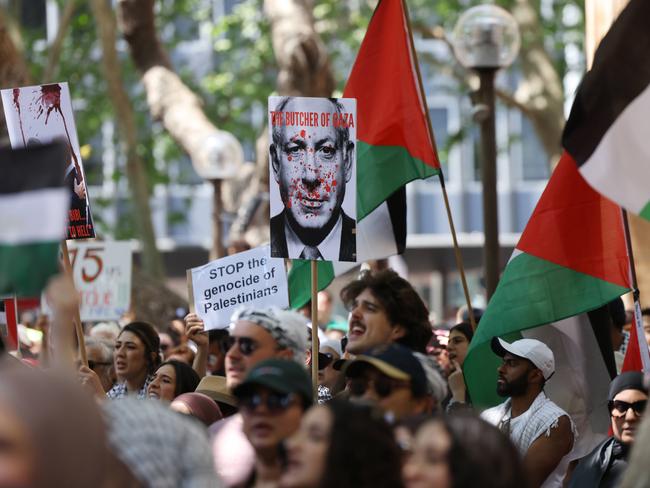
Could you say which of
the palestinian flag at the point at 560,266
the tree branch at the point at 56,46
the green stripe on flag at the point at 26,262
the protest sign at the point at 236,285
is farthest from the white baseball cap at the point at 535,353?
the tree branch at the point at 56,46

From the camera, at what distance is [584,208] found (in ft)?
27.5

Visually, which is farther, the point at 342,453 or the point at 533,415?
the point at 533,415

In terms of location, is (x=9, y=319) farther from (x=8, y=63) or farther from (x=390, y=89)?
(x=8, y=63)

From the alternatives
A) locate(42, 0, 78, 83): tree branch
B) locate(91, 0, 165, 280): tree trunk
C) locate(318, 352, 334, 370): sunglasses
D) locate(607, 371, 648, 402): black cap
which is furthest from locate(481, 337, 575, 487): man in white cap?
locate(42, 0, 78, 83): tree branch

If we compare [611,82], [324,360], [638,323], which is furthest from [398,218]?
[611,82]

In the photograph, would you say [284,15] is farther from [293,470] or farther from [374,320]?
[293,470]

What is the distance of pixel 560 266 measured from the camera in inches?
329

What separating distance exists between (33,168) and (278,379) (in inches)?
45.1

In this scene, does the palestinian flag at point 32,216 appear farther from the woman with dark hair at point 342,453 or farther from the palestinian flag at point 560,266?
the palestinian flag at point 560,266

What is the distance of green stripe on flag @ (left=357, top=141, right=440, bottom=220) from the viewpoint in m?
9.09

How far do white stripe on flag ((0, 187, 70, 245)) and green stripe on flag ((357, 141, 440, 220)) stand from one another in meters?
3.94

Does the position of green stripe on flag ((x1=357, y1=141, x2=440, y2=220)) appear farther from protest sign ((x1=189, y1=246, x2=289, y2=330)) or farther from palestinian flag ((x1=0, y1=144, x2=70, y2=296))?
palestinian flag ((x1=0, y1=144, x2=70, y2=296))

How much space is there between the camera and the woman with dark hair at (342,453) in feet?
15.6

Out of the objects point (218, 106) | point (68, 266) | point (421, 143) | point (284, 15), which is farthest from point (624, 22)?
point (218, 106)
